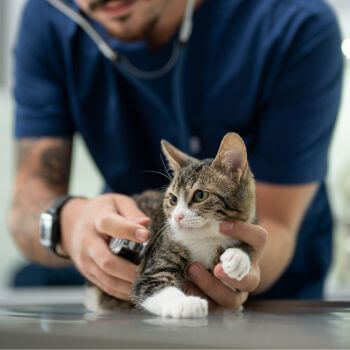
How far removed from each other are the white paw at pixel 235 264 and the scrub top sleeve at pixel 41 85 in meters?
0.66

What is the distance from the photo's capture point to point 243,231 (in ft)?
1.76

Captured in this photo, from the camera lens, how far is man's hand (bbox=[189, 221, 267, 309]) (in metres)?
0.53

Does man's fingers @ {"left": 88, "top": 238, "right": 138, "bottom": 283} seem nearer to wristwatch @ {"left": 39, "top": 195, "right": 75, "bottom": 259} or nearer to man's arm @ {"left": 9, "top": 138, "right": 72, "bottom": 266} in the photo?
wristwatch @ {"left": 39, "top": 195, "right": 75, "bottom": 259}

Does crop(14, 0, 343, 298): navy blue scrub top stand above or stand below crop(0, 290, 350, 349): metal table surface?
above

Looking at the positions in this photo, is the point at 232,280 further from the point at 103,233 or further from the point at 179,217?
the point at 103,233

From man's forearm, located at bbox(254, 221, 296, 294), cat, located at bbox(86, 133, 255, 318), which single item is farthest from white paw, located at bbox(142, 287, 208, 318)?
man's forearm, located at bbox(254, 221, 296, 294)

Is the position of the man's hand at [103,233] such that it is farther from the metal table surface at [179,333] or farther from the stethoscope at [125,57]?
the stethoscope at [125,57]

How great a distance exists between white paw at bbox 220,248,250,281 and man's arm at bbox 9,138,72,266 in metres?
0.54

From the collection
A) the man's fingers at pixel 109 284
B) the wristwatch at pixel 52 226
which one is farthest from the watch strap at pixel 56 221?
the man's fingers at pixel 109 284

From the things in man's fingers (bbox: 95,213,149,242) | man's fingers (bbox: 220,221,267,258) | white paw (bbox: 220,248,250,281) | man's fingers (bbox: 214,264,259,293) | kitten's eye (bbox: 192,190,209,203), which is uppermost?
kitten's eye (bbox: 192,190,209,203)

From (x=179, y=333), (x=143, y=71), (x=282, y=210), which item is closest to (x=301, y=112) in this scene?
(x=282, y=210)

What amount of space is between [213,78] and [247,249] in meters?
0.53

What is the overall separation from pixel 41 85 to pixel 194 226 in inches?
26.3

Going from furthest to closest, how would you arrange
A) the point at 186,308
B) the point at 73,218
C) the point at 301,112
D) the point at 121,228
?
1. the point at 301,112
2. the point at 73,218
3. the point at 121,228
4. the point at 186,308
